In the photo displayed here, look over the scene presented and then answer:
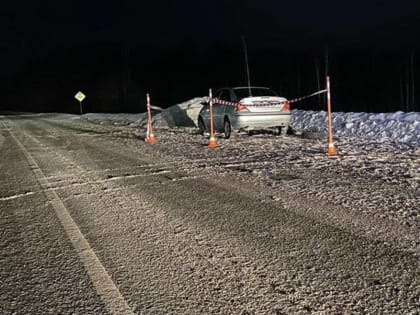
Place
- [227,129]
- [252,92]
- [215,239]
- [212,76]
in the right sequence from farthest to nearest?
[212,76] < [227,129] < [252,92] < [215,239]

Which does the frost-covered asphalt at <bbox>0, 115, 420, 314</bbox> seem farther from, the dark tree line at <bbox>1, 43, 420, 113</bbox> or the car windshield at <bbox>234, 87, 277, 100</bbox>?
the dark tree line at <bbox>1, 43, 420, 113</bbox>

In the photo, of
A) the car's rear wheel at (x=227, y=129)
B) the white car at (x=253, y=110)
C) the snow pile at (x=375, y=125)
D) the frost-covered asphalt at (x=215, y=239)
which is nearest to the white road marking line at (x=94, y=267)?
the frost-covered asphalt at (x=215, y=239)

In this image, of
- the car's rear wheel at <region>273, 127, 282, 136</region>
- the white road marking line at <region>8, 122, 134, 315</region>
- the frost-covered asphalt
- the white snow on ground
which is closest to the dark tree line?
the white snow on ground

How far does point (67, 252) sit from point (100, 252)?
0.31m

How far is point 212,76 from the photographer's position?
72312 millimetres

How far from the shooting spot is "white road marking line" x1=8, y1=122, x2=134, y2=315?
3.01 meters

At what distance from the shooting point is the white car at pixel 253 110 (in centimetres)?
1310

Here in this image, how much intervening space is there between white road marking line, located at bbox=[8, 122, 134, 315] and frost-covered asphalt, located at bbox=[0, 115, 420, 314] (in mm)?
16

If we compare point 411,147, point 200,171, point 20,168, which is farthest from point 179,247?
point 411,147

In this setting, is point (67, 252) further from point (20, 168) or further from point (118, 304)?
point (20, 168)

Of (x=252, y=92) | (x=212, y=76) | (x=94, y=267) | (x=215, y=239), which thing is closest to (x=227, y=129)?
(x=252, y=92)

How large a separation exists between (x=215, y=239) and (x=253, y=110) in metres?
9.18

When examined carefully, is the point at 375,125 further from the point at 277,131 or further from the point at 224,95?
the point at 224,95

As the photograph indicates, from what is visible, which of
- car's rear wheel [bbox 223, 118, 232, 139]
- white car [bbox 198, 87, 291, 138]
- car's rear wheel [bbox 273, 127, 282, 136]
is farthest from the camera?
car's rear wheel [bbox 273, 127, 282, 136]
